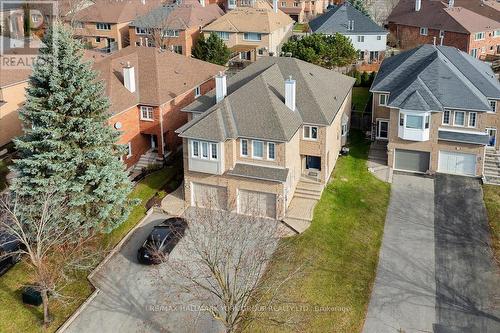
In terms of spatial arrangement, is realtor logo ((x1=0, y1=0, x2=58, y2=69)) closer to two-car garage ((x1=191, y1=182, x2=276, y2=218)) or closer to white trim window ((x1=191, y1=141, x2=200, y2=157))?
white trim window ((x1=191, y1=141, x2=200, y2=157))

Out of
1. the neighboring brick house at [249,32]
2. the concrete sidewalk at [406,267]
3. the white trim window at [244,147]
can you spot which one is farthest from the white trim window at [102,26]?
the concrete sidewalk at [406,267]

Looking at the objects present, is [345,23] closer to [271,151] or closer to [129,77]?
[129,77]

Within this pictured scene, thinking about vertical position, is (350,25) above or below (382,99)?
above

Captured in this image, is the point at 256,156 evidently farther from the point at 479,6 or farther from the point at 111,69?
the point at 479,6

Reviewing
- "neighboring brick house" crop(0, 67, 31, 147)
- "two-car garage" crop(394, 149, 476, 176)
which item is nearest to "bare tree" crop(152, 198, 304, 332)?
"two-car garage" crop(394, 149, 476, 176)

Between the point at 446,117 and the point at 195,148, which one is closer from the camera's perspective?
the point at 195,148

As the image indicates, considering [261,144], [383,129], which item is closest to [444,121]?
[383,129]

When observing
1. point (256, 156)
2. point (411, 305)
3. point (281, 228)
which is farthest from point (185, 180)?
point (411, 305)
